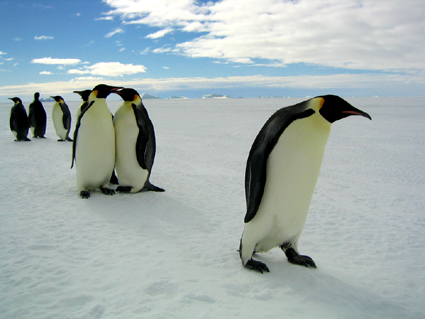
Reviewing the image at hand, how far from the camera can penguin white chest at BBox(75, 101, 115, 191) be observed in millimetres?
4074

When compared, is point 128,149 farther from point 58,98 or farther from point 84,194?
point 58,98

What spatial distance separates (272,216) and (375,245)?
139cm

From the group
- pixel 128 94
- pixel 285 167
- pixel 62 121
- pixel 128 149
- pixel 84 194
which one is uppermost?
pixel 128 94

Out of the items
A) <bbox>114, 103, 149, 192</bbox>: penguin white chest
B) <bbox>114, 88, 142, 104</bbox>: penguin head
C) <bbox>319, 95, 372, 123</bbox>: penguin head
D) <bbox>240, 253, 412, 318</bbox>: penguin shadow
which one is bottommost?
<bbox>240, 253, 412, 318</bbox>: penguin shadow

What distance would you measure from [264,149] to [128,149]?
2493 mm

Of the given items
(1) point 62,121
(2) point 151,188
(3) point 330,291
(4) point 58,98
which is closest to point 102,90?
(2) point 151,188

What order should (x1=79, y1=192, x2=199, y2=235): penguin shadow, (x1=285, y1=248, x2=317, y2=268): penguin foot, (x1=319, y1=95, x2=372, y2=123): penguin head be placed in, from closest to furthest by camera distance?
(x1=319, y1=95, x2=372, y2=123): penguin head, (x1=285, y1=248, x2=317, y2=268): penguin foot, (x1=79, y1=192, x2=199, y2=235): penguin shadow

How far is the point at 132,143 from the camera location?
13.9 ft

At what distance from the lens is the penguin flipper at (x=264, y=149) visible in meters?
2.21

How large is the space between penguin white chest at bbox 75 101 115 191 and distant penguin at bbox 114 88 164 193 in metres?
0.14

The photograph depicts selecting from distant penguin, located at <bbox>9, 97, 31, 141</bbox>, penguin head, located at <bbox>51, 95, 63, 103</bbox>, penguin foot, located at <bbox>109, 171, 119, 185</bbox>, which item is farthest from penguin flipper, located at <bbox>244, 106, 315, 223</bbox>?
penguin head, located at <bbox>51, 95, 63, 103</bbox>

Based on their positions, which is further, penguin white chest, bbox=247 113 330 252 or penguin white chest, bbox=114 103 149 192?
penguin white chest, bbox=114 103 149 192

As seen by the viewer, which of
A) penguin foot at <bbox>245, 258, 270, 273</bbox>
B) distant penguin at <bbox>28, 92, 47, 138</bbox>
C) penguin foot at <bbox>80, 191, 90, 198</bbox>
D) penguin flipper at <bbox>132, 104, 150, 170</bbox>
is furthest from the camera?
distant penguin at <bbox>28, 92, 47, 138</bbox>

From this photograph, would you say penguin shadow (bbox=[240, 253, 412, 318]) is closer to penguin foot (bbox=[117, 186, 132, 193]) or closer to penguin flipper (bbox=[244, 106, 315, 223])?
penguin flipper (bbox=[244, 106, 315, 223])
